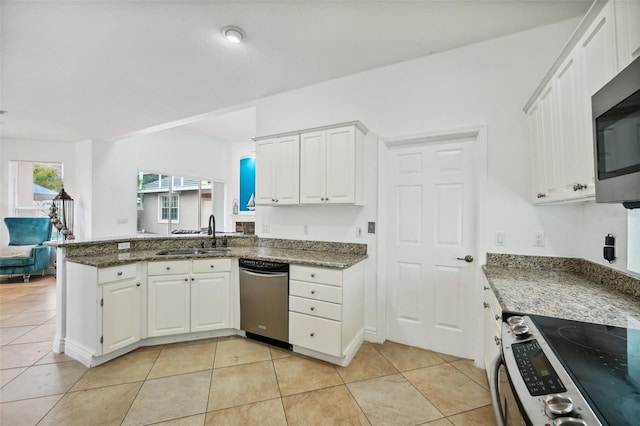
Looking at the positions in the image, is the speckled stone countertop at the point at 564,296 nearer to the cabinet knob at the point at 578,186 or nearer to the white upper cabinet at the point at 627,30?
the cabinet knob at the point at 578,186

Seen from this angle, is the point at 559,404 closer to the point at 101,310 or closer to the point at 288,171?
the point at 288,171

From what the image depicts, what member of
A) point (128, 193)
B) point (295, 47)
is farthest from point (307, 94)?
point (128, 193)

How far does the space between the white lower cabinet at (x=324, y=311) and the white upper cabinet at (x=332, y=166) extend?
74 cm

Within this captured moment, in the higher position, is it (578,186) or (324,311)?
(578,186)

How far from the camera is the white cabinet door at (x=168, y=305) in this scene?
2.56 metres

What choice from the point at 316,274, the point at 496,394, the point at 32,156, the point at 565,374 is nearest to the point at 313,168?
the point at 316,274

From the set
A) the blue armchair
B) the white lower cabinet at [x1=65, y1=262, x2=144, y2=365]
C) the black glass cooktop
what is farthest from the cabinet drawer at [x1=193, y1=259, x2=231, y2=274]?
the blue armchair

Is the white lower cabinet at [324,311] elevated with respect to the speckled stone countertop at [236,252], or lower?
lower

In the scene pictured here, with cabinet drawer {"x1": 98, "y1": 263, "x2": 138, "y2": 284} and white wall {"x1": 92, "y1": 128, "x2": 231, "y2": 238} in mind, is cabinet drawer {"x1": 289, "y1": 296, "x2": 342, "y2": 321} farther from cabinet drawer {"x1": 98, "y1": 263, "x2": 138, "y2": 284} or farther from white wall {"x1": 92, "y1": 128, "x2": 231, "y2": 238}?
white wall {"x1": 92, "y1": 128, "x2": 231, "y2": 238}

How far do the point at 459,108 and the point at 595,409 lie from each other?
2.39 m

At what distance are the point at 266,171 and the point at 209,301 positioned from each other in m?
1.51

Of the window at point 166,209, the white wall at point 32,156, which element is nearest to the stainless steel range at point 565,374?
the window at point 166,209

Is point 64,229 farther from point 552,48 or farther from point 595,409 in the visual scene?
point 552,48

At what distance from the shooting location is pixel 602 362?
81 centimetres
